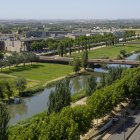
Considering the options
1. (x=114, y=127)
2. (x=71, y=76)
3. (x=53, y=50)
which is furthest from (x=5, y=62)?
(x=114, y=127)

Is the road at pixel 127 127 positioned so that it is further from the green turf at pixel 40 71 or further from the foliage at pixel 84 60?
the foliage at pixel 84 60

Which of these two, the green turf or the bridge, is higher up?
the bridge

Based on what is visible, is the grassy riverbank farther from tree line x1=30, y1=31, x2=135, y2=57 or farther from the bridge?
tree line x1=30, y1=31, x2=135, y2=57

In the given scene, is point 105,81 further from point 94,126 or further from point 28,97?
point 94,126

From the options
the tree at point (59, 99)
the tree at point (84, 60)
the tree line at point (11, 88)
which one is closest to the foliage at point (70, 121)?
the tree at point (59, 99)

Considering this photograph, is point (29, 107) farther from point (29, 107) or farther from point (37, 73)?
point (37, 73)

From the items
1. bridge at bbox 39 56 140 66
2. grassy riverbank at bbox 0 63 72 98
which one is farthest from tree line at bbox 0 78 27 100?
bridge at bbox 39 56 140 66

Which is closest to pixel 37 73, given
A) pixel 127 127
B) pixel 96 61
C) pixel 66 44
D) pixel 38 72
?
pixel 38 72
